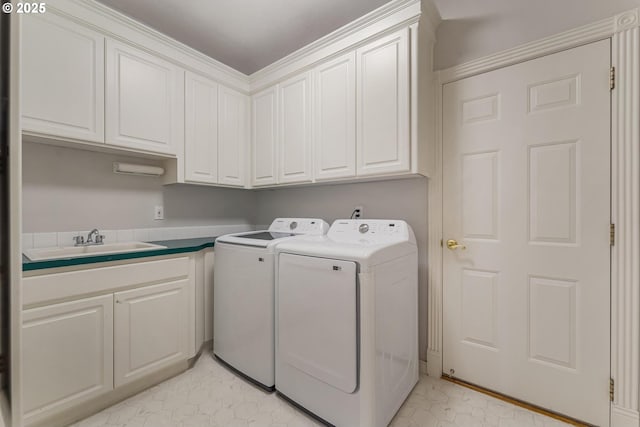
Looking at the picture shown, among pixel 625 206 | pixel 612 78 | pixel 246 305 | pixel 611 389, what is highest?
pixel 612 78

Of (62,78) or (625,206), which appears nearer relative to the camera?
(625,206)

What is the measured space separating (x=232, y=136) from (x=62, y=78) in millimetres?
1172

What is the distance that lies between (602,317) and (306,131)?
6.97 feet

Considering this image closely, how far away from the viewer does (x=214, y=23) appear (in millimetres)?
2102

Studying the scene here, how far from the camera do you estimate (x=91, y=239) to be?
1.95 meters

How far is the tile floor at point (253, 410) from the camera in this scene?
4.92 ft

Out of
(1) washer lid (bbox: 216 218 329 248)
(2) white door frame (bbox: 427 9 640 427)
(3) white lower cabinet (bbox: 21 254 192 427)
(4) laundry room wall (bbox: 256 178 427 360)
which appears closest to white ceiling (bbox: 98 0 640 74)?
(2) white door frame (bbox: 427 9 640 427)

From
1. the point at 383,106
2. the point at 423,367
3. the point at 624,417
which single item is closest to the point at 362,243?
the point at 383,106

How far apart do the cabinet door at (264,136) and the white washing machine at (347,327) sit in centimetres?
104

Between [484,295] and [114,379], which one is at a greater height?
[484,295]

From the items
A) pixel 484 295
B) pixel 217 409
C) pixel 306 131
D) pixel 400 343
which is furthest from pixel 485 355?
pixel 306 131

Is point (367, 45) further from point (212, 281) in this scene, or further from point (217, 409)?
point (217, 409)

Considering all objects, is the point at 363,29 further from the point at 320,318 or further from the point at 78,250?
the point at 78,250

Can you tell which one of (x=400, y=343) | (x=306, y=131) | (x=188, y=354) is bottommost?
(x=188, y=354)
